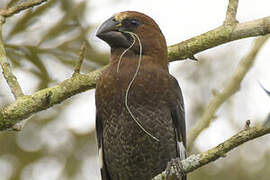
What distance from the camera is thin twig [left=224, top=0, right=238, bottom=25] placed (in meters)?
4.25

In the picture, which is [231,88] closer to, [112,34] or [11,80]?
[112,34]

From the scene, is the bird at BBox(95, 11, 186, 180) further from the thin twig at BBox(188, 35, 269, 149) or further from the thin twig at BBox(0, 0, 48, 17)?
the thin twig at BBox(0, 0, 48, 17)

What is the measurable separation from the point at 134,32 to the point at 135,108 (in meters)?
0.73

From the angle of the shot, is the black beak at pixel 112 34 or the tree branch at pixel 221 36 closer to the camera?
the tree branch at pixel 221 36

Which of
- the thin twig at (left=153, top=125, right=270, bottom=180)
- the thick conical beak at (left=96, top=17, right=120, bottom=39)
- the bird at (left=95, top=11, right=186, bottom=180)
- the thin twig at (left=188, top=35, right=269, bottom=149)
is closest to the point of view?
the thin twig at (left=153, top=125, right=270, bottom=180)

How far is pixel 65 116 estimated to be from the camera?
22.4 feet

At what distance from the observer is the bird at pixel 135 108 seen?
4492mm

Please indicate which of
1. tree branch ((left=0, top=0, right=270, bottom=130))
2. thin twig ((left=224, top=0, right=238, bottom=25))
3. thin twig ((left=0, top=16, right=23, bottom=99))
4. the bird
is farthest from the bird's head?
thin twig ((left=0, top=16, right=23, bottom=99))

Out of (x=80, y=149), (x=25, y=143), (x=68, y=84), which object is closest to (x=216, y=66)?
(x=80, y=149)

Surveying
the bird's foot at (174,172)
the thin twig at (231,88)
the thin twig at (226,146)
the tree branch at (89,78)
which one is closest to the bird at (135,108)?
the tree branch at (89,78)

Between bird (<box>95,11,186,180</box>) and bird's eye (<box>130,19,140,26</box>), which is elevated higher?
bird's eye (<box>130,19,140,26</box>)

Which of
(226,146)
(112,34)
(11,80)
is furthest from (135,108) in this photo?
(226,146)

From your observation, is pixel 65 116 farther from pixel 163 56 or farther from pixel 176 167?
pixel 176 167

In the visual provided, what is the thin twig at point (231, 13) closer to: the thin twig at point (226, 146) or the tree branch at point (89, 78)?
the tree branch at point (89, 78)
